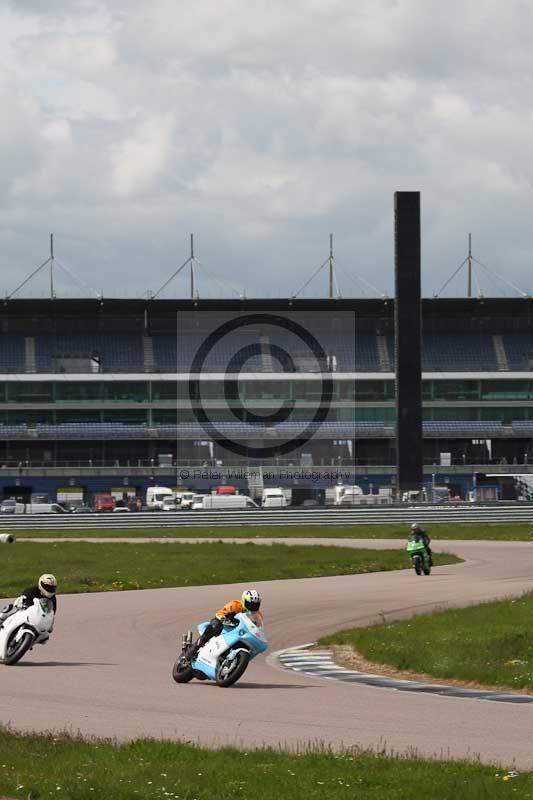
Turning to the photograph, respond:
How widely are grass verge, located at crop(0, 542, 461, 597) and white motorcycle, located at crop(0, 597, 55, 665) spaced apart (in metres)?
13.4

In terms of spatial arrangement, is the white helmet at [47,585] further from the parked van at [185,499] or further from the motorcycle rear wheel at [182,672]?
the parked van at [185,499]

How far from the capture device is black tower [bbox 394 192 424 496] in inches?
3425

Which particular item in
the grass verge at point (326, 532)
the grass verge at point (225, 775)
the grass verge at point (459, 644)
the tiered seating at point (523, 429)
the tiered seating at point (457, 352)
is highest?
the tiered seating at point (457, 352)

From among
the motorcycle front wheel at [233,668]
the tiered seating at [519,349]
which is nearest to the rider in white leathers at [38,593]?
the motorcycle front wheel at [233,668]

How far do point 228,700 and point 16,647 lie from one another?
508cm

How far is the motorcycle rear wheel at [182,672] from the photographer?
19875mm

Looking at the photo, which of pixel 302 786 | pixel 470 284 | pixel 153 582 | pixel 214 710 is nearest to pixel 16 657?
pixel 214 710

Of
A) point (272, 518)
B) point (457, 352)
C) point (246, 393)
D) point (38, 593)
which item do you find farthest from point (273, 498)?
point (38, 593)

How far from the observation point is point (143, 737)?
1455 cm

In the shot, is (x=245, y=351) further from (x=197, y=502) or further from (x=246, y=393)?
(x=197, y=502)

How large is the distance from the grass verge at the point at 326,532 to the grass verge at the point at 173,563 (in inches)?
384

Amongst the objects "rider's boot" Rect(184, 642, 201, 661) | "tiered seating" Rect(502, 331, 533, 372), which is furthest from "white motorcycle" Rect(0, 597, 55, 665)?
"tiered seating" Rect(502, 331, 533, 372)

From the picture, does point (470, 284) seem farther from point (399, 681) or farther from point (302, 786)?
point (302, 786)

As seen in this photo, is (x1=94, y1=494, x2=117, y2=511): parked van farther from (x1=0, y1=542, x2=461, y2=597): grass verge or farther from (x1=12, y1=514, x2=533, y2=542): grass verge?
(x1=0, y1=542, x2=461, y2=597): grass verge
